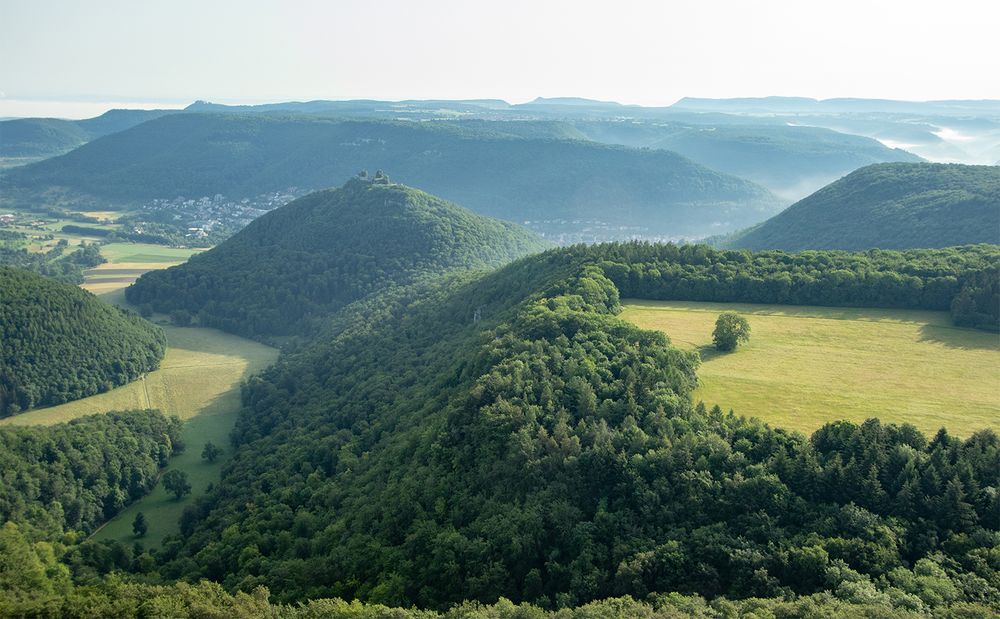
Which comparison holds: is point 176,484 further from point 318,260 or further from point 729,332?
point 318,260

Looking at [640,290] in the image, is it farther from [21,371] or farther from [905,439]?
[21,371]

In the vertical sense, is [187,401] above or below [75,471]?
below

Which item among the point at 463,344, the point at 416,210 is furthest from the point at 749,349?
the point at 416,210

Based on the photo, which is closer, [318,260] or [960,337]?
[960,337]

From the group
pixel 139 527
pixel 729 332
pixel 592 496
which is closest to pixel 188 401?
pixel 139 527

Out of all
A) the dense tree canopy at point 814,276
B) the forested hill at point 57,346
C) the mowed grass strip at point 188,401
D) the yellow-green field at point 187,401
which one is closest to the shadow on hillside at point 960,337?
the dense tree canopy at point 814,276

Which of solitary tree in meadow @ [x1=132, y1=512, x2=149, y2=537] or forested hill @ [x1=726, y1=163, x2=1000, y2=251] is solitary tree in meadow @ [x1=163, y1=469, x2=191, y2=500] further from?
forested hill @ [x1=726, y1=163, x2=1000, y2=251]

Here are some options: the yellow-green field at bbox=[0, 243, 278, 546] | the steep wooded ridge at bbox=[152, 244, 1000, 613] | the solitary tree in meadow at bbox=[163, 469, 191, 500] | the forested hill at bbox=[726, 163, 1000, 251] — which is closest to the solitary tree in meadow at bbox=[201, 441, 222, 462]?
the yellow-green field at bbox=[0, 243, 278, 546]
